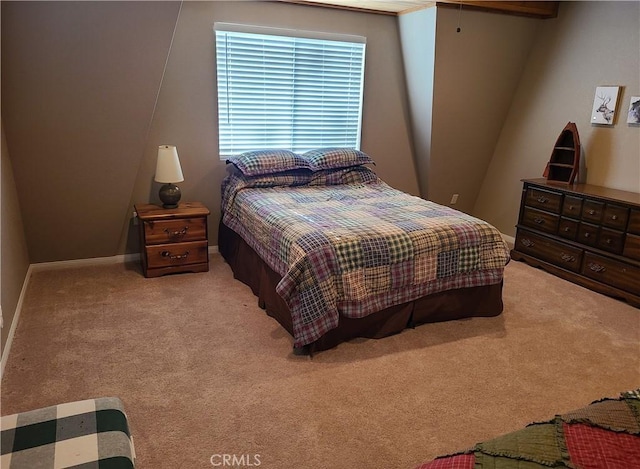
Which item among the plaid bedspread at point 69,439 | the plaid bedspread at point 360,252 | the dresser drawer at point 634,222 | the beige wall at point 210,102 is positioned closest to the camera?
the plaid bedspread at point 69,439

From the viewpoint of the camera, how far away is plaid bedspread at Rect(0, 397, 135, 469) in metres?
1.17

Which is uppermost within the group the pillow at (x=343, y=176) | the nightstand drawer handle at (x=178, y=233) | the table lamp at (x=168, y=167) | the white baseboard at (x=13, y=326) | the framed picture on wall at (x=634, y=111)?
the framed picture on wall at (x=634, y=111)

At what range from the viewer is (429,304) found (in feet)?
9.95

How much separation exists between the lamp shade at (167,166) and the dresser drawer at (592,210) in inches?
123

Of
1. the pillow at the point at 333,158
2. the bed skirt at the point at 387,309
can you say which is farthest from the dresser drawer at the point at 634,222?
the pillow at the point at 333,158

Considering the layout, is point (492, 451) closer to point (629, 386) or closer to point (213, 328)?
point (629, 386)

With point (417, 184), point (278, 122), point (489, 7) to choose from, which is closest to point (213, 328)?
point (278, 122)

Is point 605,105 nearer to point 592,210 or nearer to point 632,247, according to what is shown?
point 592,210

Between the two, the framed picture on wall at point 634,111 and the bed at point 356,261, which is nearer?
the bed at point 356,261

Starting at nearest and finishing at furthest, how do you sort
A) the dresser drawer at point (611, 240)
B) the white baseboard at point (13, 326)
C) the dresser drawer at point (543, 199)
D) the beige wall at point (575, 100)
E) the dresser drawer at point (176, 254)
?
the white baseboard at point (13, 326), the dresser drawer at point (611, 240), the dresser drawer at point (176, 254), the beige wall at point (575, 100), the dresser drawer at point (543, 199)

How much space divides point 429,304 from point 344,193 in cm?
128

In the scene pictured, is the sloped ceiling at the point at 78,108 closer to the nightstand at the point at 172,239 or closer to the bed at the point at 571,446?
the nightstand at the point at 172,239

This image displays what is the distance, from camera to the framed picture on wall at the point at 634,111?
3.71m

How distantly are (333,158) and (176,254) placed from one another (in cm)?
155
